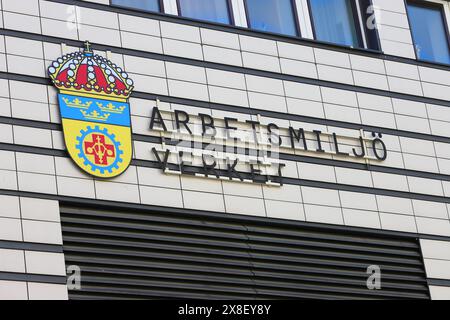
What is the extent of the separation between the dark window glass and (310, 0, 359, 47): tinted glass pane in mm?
3487

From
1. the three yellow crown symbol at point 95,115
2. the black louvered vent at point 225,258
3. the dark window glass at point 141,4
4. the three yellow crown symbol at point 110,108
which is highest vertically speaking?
the dark window glass at point 141,4

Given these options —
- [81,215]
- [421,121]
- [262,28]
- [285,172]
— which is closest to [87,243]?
[81,215]

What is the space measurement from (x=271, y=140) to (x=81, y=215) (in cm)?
415

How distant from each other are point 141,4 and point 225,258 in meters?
4.80

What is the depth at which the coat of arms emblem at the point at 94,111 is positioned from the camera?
21812 mm

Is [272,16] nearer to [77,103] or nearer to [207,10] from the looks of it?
[207,10]

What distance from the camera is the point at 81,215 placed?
70.6ft

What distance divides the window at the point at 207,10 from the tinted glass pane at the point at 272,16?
51cm

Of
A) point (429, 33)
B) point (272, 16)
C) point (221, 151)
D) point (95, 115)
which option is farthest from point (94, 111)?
point (429, 33)

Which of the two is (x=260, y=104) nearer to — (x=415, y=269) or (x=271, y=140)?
(x=271, y=140)

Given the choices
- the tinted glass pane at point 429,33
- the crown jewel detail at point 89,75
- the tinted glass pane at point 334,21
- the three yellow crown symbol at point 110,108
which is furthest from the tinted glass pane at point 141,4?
the tinted glass pane at point 429,33

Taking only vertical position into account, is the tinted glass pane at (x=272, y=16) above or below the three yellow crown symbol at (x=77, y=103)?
above

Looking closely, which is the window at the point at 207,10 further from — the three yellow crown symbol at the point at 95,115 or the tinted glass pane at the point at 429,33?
the tinted glass pane at the point at 429,33

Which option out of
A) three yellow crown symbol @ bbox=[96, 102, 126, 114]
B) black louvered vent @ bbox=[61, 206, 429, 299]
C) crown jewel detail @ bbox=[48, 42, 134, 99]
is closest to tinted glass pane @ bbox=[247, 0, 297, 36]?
crown jewel detail @ bbox=[48, 42, 134, 99]
